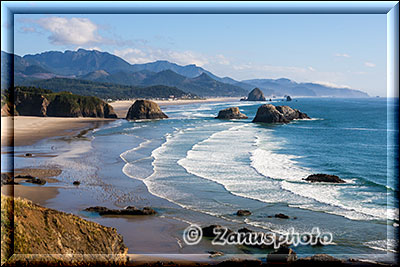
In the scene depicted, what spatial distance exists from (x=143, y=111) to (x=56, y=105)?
15.6 meters

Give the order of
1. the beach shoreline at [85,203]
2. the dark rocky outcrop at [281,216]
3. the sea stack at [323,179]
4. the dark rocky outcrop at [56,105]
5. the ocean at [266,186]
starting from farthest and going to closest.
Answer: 1. the dark rocky outcrop at [56,105]
2. the sea stack at [323,179]
3. the dark rocky outcrop at [281,216]
4. the ocean at [266,186]
5. the beach shoreline at [85,203]

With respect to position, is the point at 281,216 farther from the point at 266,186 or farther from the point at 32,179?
the point at 32,179

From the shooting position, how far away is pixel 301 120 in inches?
2908

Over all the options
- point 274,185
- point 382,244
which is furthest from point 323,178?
point 382,244

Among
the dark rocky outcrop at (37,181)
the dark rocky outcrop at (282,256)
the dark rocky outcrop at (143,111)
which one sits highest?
the dark rocky outcrop at (143,111)

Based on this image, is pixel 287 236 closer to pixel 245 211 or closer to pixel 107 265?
pixel 245 211

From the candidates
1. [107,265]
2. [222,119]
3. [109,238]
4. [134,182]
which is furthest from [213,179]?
[222,119]

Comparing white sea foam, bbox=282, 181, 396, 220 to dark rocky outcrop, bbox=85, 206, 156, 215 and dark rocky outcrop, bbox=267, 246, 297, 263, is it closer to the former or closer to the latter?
dark rocky outcrop, bbox=267, 246, 297, 263

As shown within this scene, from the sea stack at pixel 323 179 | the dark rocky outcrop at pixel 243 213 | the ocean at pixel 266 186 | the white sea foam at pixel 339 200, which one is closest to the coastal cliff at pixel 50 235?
the ocean at pixel 266 186

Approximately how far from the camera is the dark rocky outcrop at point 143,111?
72.6 metres

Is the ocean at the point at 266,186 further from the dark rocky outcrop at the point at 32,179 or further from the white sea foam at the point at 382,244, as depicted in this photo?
the dark rocky outcrop at the point at 32,179

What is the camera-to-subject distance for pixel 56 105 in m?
70.2

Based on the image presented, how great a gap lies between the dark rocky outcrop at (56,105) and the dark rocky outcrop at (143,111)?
369 cm

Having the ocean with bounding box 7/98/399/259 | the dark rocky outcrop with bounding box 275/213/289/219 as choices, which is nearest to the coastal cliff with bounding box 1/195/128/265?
the ocean with bounding box 7/98/399/259
